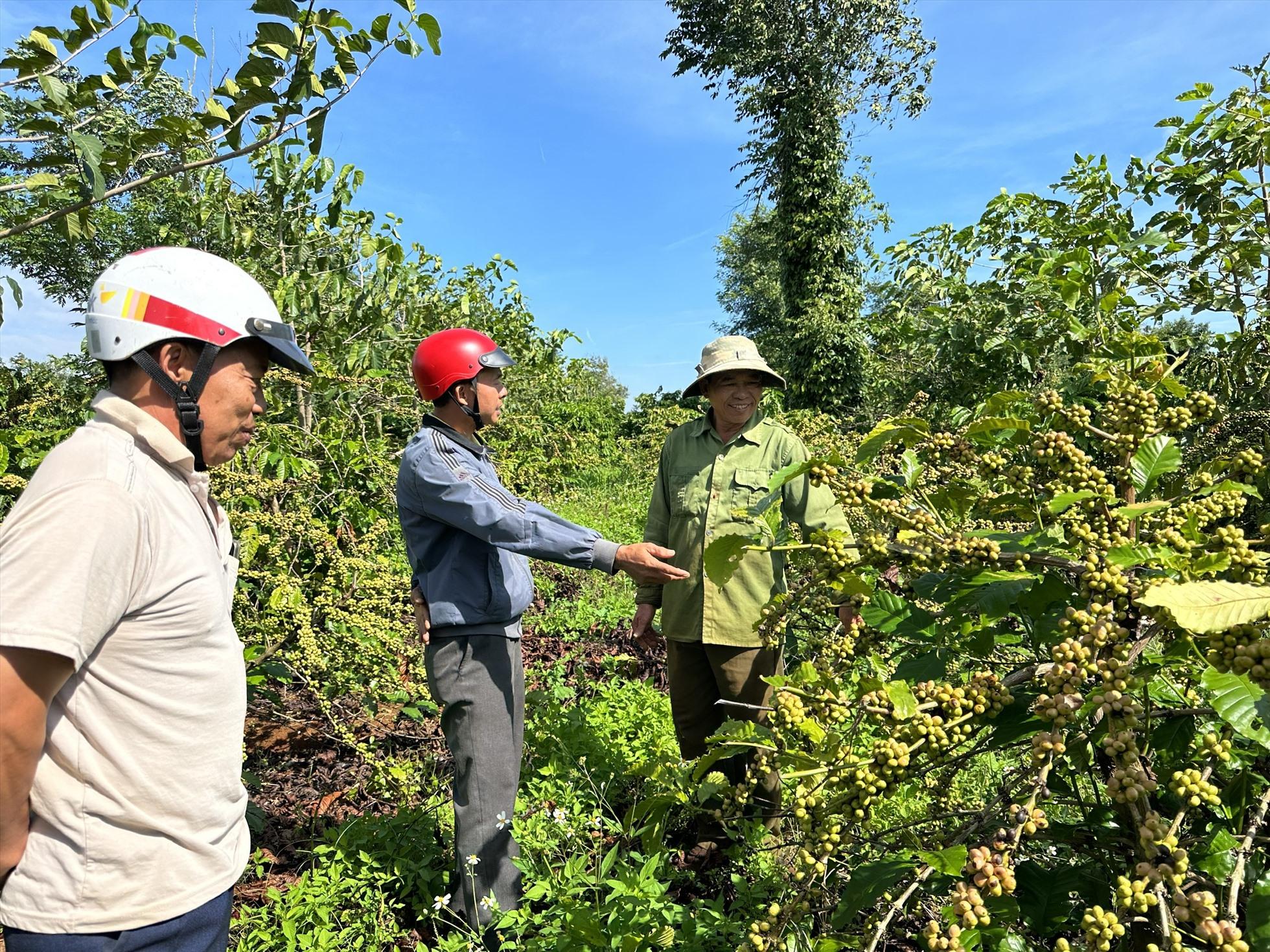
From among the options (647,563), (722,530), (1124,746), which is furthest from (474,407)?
(1124,746)

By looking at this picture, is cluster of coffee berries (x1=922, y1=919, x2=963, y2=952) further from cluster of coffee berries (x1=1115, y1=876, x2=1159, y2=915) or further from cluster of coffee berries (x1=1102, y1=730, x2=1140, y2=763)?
cluster of coffee berries (x1=1102, y1=730, x2=1140, y2=763)

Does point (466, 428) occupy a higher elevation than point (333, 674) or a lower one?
higher

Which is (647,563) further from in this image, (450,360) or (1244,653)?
(1244,653)

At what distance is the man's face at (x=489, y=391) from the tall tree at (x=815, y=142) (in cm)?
2021

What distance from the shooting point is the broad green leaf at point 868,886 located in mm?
1365

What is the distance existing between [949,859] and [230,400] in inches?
67.1

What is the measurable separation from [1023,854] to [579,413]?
753 inches

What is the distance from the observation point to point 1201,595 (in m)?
1.03

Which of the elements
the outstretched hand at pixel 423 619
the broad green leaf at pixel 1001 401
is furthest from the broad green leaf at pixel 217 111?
the broad green leaf at pixel 1001 401

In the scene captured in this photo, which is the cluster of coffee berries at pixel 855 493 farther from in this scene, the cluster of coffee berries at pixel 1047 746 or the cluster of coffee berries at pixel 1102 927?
the cluster of coffee berries at pixel 1102 927

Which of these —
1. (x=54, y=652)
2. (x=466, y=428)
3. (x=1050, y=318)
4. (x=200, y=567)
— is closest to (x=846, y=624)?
(x=200, y=567)

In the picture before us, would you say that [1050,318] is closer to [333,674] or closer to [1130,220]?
[1130,220]

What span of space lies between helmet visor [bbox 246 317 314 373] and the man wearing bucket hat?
2.06 metres

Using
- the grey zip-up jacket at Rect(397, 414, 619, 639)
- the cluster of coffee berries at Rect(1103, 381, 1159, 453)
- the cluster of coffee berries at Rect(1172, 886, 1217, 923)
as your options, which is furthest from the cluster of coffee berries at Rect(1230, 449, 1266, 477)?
the grey zip-up jacket at Rect(397, 414, 619, 639)
